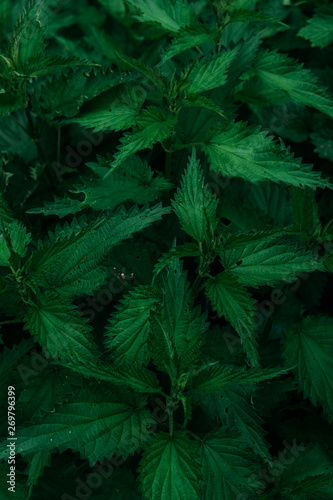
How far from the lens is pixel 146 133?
1.56 m

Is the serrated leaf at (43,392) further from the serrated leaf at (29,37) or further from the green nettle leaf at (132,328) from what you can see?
the serrated leaf at (29,37)

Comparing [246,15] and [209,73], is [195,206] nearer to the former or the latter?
[209,73]

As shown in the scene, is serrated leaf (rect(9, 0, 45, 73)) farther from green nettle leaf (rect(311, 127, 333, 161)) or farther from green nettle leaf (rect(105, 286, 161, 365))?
green nettle leaf (rect(311, 127, 333, 161))

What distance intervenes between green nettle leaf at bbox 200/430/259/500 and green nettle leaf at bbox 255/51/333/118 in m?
1.12

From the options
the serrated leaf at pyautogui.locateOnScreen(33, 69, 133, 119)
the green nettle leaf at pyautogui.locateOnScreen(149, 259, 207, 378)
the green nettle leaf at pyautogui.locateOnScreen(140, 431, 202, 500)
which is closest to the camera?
A: the green nettle leaf at pyautogui.locateOnScreen(140, 431, 202, 500)

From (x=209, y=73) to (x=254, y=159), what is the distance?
0.33 m

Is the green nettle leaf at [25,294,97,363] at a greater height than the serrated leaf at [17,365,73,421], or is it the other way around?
the green nettle leaf at [25,294,97,363]

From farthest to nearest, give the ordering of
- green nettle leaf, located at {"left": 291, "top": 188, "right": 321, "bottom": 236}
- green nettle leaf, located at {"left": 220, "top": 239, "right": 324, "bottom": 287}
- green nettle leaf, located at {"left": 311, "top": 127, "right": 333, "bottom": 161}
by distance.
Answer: green nettle leaf, located at {"left": 311, "top": 127, "right": 333, "bottom": 161} → green nettle leaf, located at {"left": 291, "top": 188, "right": 321, "bottom": 236} → green nettle leaf, located at {"left": 220, "top": 239, "right": 324, "bottom": 287}

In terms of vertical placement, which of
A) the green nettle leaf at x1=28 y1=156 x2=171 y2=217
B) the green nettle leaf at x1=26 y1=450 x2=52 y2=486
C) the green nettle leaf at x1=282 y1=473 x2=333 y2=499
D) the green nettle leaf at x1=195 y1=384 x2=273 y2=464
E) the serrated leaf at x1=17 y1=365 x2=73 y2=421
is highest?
the green nettle leaf at x1=28 y1=156 x2=171 y2=217

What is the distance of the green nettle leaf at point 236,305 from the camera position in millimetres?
1366

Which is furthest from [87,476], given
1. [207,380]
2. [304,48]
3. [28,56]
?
[304,48]

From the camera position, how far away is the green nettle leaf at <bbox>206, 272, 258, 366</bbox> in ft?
4.48

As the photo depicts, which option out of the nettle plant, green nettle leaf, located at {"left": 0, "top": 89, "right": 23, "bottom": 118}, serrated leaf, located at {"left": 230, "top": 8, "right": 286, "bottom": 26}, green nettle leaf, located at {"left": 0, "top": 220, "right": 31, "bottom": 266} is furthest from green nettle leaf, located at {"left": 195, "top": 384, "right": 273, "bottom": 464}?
serrated leaf, located at {"left": 230, "top": 8, "right": 286, "bottom": 26}

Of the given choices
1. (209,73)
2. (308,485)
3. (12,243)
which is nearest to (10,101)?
(12,243)
